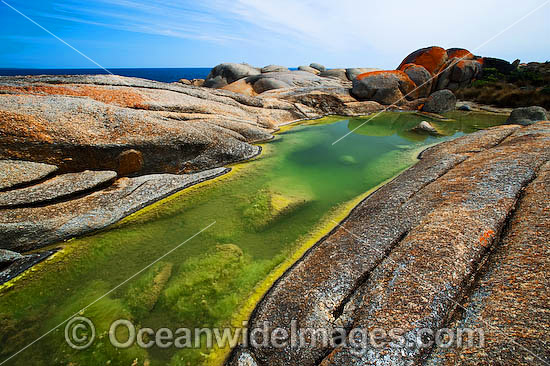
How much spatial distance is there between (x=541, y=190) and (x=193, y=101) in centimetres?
1436

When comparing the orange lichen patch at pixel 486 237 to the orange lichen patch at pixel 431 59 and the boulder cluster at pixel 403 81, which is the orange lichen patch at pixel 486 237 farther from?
the orange lichen patch at pixel 431 59

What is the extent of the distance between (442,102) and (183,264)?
27.1 meters

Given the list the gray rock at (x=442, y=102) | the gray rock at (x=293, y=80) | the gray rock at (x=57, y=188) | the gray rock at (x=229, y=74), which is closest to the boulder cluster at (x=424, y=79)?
the gray rock at (x=442, y=102)

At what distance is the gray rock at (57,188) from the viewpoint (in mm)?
6438

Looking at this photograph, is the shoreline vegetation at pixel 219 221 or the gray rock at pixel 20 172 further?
the gray rock at pixel 20 172

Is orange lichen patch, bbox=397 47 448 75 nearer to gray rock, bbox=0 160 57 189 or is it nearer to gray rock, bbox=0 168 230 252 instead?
gray rock, bbox=0 168 230 252

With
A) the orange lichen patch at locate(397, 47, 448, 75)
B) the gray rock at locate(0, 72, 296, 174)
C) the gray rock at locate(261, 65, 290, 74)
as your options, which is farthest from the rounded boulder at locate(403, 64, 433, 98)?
the gray rock at locate(0, 72, 296, 174)

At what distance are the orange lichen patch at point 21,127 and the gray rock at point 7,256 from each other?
3548mm

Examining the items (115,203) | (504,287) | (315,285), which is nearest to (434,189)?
(504,287)

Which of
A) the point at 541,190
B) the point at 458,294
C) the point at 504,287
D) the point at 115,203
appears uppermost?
the point at 541,190

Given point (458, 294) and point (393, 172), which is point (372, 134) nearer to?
point (393, 172)

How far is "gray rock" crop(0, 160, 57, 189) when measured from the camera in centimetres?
665

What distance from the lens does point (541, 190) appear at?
530 centimetres

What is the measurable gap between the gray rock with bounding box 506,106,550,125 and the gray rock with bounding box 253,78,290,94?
66.6 feet
